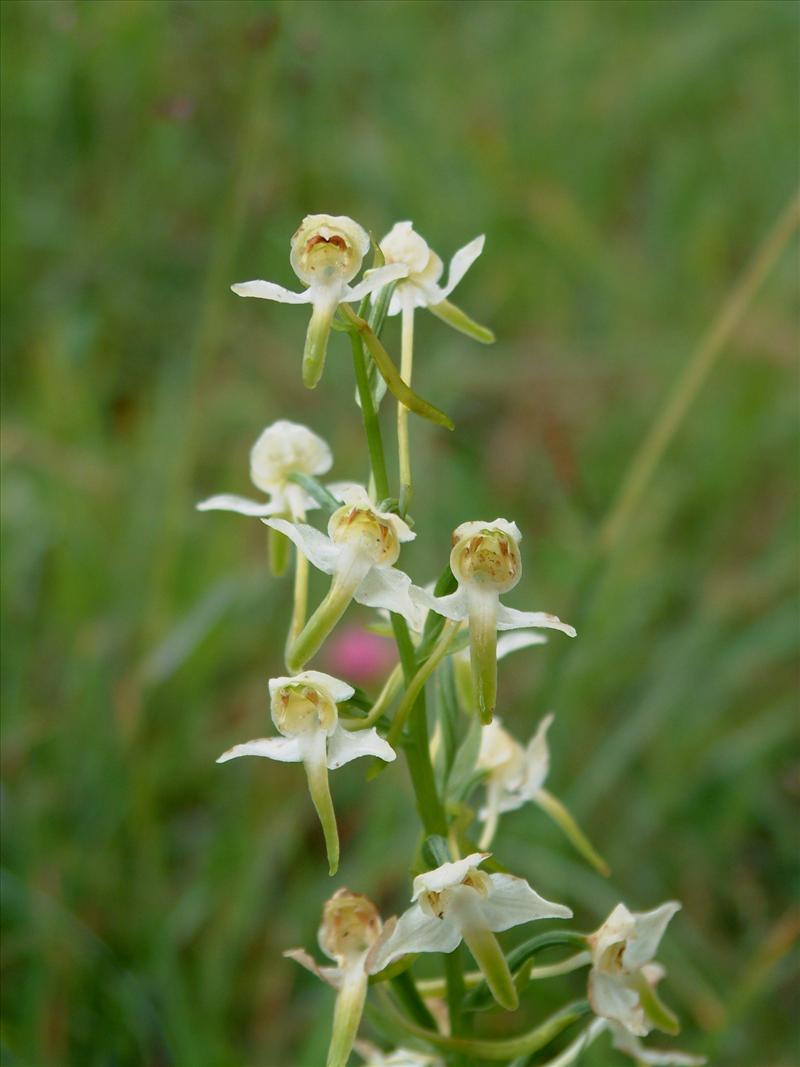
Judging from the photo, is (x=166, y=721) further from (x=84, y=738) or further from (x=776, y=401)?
(x=776, y=401)

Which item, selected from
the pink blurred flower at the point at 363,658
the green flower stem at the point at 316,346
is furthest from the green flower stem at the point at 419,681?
the pink blurred flower at the point at 363,658

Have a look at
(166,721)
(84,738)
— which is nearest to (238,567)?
(166,721)

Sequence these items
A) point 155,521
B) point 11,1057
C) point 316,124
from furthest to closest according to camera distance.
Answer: point 316,124 → point 155,521 → point 11,1057

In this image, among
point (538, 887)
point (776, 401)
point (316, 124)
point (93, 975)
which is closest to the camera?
point (93, 975)

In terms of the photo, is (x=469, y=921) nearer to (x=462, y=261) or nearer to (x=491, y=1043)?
(x=491, y=1043)

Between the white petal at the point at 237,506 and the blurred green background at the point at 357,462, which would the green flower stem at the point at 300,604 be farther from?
the blurred green background at the point at 357,462

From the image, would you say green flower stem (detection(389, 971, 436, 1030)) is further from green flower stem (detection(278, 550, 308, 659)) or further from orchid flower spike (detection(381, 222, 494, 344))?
orchid flower spike (detection(381, 222, 494, 344))
